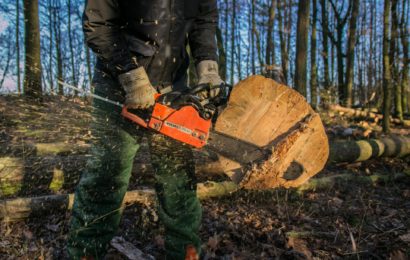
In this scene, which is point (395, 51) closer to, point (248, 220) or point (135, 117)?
point (248, 220)

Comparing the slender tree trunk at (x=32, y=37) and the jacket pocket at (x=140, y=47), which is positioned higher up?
the slender tree trunk at (x=32, y=37)

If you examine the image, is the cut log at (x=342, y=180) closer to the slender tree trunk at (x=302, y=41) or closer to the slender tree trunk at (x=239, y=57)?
the slender tree trunk at (x=302, y=41)

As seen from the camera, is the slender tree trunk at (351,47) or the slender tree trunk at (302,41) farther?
the slender tree trunk at (351,47)

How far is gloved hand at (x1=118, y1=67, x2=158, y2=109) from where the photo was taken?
192cm

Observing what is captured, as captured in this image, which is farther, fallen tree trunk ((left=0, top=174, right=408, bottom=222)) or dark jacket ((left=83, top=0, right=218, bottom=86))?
fallen tree trunk ((left=0, top=174, right=408, bottom=222))

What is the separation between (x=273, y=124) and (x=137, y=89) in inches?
34.6

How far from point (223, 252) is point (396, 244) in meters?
1.33

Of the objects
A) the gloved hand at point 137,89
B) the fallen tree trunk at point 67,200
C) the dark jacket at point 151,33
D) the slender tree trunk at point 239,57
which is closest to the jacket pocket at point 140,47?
the dark jacket at point 151,33

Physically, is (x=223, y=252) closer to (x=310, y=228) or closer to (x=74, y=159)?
(x=310, y=228)

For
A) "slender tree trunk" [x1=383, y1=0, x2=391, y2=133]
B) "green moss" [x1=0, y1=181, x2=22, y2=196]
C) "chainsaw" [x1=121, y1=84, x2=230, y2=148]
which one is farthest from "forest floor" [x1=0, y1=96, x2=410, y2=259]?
"slender tree trunk" [x1=383, y1=0, x2=391, y2=133]

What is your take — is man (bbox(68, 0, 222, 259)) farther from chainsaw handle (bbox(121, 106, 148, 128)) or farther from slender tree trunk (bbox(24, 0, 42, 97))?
slender tree trunk (bbox(24, 0, 42, 97))

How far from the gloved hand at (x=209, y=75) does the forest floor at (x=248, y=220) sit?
95cm

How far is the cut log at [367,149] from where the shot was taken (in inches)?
204

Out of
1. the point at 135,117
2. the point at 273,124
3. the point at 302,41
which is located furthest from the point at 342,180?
the point at 302,41
